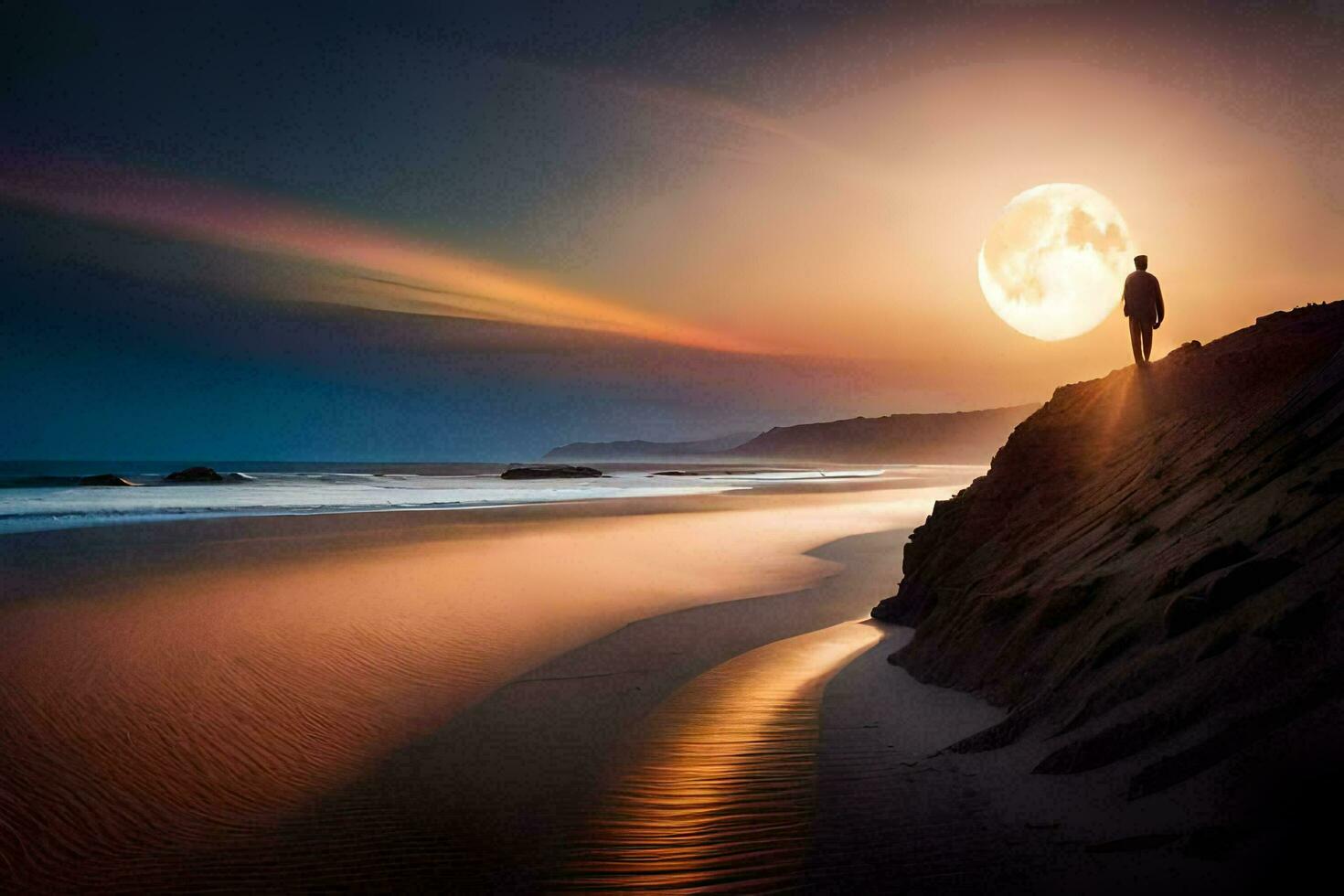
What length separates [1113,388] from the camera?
10.8 meters

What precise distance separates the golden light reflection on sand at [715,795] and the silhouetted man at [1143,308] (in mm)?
8553

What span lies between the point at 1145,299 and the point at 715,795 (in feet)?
38.2

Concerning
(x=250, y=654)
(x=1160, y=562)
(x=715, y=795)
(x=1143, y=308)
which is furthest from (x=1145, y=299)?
(x=250, y=654)

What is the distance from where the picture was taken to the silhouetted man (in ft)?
39.7

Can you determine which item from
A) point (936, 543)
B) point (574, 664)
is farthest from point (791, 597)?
point (574, 664)

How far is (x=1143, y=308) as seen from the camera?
12125 mm

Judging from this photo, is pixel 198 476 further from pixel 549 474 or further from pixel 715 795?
pixel 715 795

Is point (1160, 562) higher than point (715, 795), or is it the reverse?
point (1160, 562)

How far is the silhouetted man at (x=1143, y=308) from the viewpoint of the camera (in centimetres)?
1210

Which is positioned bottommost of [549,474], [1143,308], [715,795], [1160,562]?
[715,795]

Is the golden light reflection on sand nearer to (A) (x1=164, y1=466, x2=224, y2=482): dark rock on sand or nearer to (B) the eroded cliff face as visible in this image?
(B) the eroded cliff face

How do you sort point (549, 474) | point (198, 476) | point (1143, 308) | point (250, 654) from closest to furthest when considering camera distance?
point (250, 654) → point (1143, 308) → point (198, 476) → point (549, 474)

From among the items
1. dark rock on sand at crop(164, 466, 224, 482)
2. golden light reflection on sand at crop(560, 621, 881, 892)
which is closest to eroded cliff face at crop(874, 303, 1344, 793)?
golden light reflection on sand at crop(560, 621, 881, 892)

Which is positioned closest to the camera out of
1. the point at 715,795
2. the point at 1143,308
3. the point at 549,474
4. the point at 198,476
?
the point at 715,795
